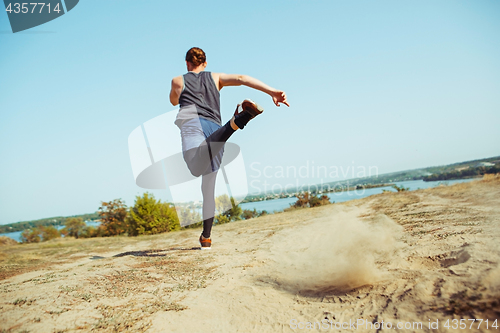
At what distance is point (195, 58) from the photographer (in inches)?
155

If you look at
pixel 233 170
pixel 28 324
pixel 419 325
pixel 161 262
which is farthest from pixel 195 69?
pixel 419 325

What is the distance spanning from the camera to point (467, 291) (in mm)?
1313

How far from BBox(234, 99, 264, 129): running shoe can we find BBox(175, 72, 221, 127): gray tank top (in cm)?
70

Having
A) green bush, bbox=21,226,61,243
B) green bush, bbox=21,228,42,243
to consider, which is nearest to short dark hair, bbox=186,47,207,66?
green bush, bbox=21,226,61,243

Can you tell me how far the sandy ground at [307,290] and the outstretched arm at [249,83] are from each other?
157cm

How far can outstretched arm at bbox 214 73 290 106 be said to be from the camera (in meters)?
3.13

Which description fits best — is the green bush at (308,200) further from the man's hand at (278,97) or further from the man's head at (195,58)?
the man's hand at (278,97)

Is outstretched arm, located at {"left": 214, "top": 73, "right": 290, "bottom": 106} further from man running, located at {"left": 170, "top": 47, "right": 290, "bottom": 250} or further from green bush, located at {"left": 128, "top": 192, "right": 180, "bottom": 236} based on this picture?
green bush, located at {"left": 128, "top": 192, "right": 180, "bottom": 236}

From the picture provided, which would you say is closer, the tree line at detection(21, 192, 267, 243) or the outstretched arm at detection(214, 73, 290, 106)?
the outstretched arm at detection(214, 73, 290, 106)

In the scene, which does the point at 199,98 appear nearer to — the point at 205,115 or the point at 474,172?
the point at 205,115

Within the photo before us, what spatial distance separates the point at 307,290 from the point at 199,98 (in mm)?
2772

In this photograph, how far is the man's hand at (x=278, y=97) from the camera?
3.10 m

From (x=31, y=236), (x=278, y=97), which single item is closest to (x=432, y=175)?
(x=278, y=97)

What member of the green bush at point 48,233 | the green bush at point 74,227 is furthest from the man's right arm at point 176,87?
the green bush at point 48,233
